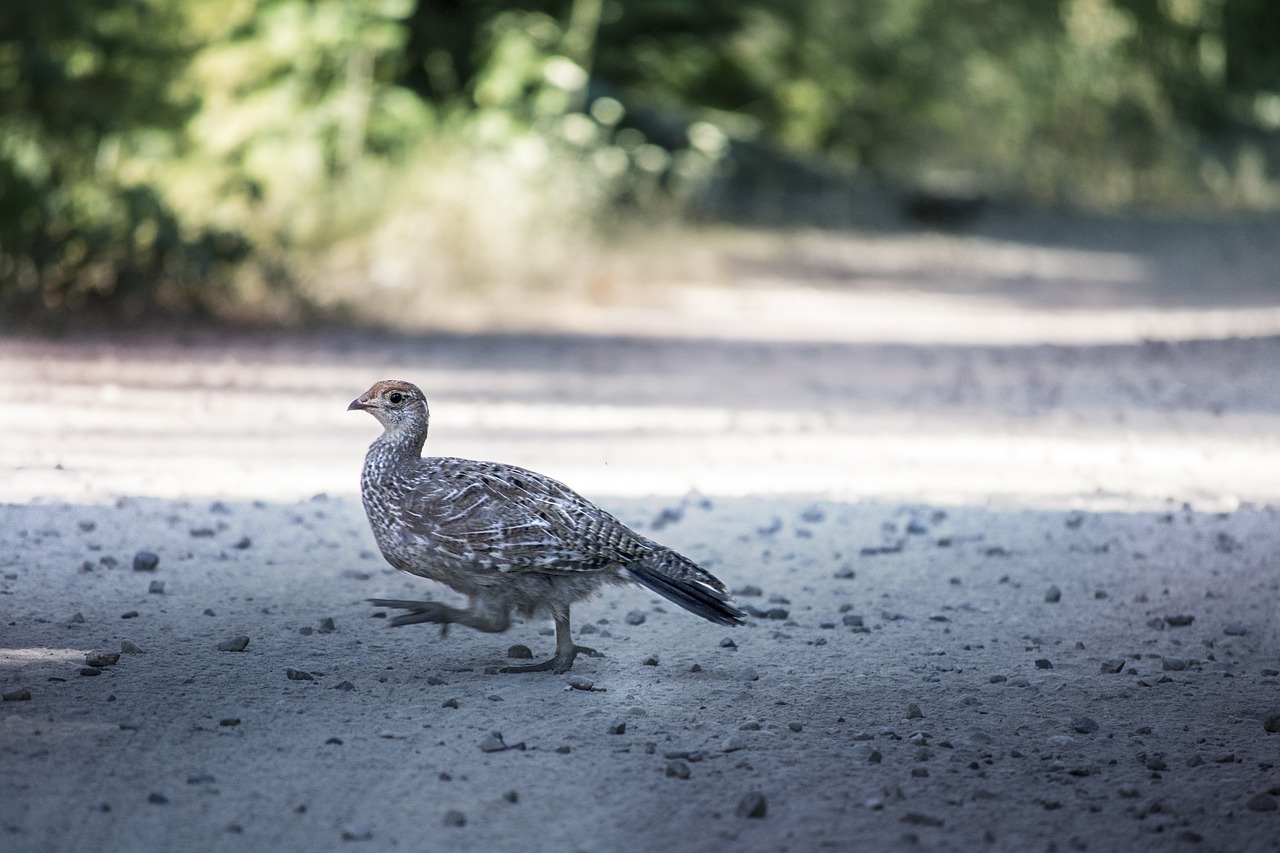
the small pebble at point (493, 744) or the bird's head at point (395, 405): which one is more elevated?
the bird's head at point (395, 405)

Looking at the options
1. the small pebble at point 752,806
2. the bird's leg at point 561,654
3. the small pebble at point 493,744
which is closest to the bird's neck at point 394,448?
the bird's leg at point 561,654

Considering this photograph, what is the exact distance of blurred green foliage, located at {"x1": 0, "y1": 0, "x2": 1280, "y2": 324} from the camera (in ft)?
40.5

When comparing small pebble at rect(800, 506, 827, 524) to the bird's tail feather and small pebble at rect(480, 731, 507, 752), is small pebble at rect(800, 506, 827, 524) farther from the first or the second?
small pebble at rect(480, 731, 507, 752)

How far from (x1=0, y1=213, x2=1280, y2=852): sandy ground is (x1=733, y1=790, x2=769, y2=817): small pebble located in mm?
12

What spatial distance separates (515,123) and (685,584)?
526 inches

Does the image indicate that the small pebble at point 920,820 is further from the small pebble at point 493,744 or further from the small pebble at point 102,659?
the small pebble at point 102,659

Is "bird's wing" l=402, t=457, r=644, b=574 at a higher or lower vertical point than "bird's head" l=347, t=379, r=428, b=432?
lower

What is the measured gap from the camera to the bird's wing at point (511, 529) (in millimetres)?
5020

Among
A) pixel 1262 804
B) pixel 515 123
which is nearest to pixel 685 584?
pixel 1262 804

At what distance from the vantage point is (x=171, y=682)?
4816 mm

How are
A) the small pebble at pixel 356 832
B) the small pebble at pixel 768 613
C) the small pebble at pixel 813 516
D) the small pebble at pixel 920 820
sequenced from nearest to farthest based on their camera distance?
the small pebble at pixel 356 832, the small pebble at pixel 920 820, the small pebble at pixel 768 613, the small pebble at pixel 813 516

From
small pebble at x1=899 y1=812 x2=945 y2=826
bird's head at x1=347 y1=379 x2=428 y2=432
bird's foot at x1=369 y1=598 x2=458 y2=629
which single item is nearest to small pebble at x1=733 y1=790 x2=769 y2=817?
small pebble at x1=899 y1=812 x2=945 y2=826

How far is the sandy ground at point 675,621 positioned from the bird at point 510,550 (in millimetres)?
240

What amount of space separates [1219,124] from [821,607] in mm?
31246
